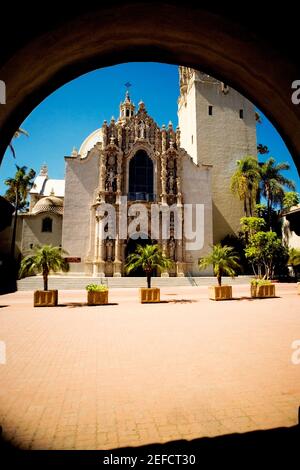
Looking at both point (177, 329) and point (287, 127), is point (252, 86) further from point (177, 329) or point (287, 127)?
point (177, 329)

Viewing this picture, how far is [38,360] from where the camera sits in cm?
576

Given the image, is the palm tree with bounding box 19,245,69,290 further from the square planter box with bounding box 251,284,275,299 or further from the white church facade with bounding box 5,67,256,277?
the white church facade with bounding box 5,67,256,277

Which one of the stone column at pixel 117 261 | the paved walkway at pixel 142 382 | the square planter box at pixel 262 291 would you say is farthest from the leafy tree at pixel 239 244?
the paved walkway at pixel 142 382

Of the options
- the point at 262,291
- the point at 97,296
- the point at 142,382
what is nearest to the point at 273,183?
the point at 262,291

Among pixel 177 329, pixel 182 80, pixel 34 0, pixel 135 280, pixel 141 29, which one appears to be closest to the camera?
pixel 34 0

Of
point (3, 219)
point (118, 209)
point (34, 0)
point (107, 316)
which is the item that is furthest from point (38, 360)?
point (118, 209)

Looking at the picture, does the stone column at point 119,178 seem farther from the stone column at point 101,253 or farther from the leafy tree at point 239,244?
the leafy tree at point 239,244

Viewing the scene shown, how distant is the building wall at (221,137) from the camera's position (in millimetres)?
36469

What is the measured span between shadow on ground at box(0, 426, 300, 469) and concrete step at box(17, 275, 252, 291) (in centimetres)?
2166

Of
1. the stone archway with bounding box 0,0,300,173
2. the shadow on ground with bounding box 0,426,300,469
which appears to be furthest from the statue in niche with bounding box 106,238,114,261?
the stone archway with bounding box 0,0,300,173

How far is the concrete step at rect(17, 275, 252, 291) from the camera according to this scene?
23.4 meters

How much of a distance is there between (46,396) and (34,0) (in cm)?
495

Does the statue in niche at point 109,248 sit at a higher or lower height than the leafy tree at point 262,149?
lower
